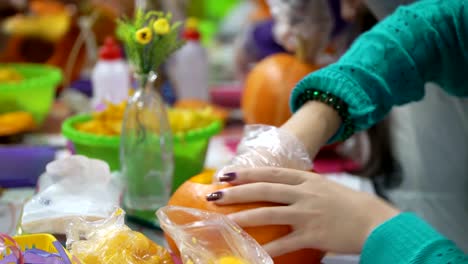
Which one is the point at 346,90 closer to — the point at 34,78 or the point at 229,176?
the point at 229,176

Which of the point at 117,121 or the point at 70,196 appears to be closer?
the point at 70,196

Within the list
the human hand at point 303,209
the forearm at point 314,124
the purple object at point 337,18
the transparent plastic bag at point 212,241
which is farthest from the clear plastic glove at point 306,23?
the transparent plastic bag at point 212,241

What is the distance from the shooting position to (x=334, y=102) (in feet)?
2.54

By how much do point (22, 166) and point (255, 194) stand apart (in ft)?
1.85

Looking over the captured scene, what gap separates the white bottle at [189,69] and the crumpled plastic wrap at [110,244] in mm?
883

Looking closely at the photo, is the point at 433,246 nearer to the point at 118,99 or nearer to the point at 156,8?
the point at 118,99

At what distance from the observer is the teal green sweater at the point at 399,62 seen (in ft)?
2.54

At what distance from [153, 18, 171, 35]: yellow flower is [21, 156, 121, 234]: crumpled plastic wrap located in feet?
0.61

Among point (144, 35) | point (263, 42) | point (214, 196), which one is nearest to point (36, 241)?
point (214, 196)

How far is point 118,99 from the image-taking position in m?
1.23

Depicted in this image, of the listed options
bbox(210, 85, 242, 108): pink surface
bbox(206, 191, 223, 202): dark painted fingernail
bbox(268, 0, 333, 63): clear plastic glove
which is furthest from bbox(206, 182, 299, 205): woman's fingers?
bbox(210, 85, 242, 108): pink surface

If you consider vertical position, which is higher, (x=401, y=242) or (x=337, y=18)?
(x=337, y=18)

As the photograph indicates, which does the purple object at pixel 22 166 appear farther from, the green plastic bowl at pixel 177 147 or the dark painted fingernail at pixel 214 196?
the dark painted fingernail at pixel 214 196

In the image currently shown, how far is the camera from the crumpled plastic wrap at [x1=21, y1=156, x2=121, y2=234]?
674mm
